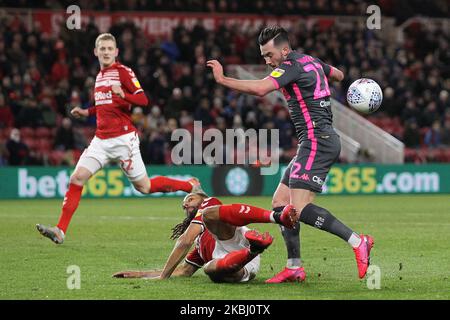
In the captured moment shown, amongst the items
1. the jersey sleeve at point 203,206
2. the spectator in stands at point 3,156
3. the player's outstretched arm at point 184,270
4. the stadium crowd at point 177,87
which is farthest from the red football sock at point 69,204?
the spectator in stands at point 3,156

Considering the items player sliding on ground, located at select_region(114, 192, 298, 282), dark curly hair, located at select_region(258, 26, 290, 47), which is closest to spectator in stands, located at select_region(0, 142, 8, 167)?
player sliding on ground, located at select_region(114, 192, 298, 282)

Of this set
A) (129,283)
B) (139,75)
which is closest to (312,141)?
(129,283)

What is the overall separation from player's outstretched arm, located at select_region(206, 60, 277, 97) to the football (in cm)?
127

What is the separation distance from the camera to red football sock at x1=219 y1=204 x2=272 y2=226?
Result: 7.66m

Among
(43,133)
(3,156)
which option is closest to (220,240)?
(3,156)

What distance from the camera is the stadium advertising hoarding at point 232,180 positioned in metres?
20.8

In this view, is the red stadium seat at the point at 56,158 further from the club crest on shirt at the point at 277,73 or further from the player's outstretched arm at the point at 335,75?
the club crest on shirt at the point at 277,73

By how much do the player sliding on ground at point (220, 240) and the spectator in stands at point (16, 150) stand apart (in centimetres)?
1259

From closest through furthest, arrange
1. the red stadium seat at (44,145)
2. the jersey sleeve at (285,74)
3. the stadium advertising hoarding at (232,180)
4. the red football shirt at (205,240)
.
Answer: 1. the jersey sleeve at (285,74)
2. the red football shirt at (205,240)
3. the stadium advertising hoarding at (232,180)
4. the red stadium seat at (44,145)

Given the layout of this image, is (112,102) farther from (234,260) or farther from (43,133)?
(43,133)

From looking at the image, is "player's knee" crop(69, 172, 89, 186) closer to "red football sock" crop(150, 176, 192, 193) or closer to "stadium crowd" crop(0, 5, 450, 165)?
"red football sock" crop(150, 176, 192, 193)

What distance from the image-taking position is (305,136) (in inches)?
327

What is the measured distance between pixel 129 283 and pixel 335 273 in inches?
80.0

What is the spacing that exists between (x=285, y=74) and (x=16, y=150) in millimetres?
13737
